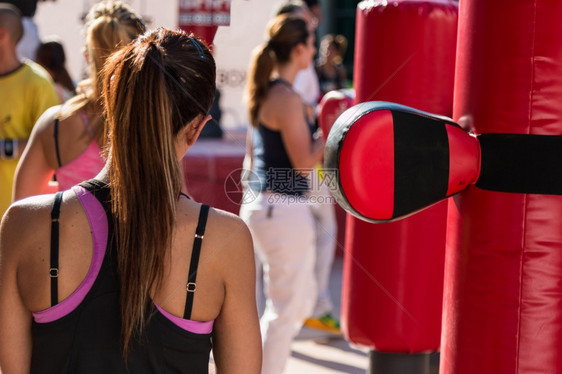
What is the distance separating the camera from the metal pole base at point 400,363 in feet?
7.43

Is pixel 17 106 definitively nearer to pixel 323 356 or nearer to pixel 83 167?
pixel 83 167

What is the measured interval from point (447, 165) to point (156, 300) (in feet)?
1.90

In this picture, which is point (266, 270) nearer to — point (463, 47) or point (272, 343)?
point (272, 343)

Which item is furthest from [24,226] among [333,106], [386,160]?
[333,106]

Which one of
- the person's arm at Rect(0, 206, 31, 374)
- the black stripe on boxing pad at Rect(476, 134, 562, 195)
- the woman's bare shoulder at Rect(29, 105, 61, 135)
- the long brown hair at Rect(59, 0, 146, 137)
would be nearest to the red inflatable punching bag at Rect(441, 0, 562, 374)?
the black stripe on boxing pad at Rect(476, 134, 562, 195)

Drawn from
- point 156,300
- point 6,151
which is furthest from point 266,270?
point 156,300

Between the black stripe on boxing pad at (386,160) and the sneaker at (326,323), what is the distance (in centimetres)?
298

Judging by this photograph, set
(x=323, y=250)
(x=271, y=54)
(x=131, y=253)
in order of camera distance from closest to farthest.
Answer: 1. (x=131, y=253)
2. (x=271, y=54)
3. (x=323, y=250)

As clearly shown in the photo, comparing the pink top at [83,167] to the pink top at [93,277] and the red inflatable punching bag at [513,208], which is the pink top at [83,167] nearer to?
the pink top at [93,277]

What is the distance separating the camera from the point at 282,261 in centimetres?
320

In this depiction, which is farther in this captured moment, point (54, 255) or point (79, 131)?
point (79, 131)

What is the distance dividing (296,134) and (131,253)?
1.86 m

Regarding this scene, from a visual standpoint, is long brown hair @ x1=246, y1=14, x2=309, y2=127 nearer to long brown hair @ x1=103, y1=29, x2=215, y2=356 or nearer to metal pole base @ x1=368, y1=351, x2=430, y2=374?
metal pole base @ x1=368, y1=351, x2=430, y2=374

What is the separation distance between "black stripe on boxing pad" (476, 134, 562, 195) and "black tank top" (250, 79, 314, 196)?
1.70 meters
